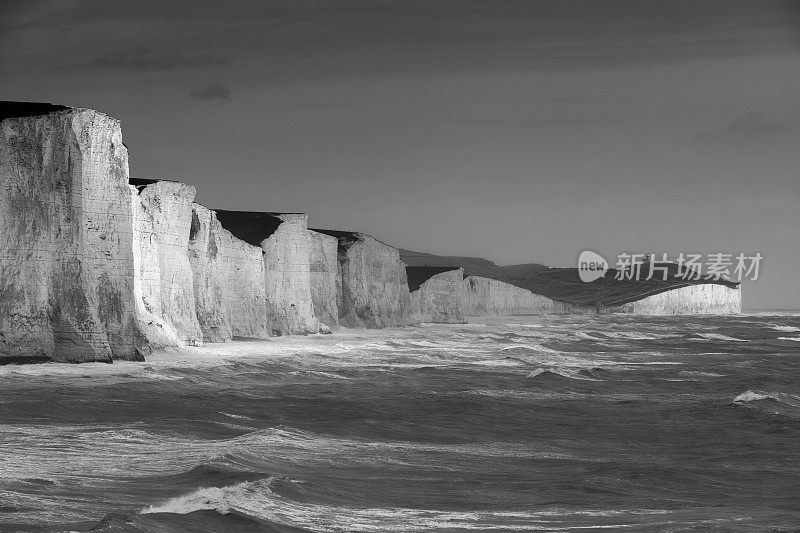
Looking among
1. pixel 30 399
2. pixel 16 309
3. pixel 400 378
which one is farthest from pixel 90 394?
pixel 400 378

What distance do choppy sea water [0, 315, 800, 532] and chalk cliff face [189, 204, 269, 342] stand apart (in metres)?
8.99

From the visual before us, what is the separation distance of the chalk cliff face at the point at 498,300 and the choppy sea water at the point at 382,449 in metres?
91.6

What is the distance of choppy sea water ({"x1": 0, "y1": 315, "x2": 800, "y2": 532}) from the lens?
13.7m

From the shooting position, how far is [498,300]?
13425cm

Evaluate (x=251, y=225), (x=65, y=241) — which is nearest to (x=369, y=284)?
(x=251, y=225)

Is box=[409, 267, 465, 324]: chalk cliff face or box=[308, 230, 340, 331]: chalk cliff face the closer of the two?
box=[308, 230, 340, 331]: chalk cliff face

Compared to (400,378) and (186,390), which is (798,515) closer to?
(186,390)

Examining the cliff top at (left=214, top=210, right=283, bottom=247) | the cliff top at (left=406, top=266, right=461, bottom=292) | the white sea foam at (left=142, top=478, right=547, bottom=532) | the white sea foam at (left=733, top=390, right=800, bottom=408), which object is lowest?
the white sea foam at (left=142, top=478, right=547, bottom=532)

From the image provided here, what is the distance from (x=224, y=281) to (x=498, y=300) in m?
89.0

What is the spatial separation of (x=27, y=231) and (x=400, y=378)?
34.6 feet

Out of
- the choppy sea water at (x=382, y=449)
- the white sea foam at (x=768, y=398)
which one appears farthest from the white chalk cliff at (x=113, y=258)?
the white sea foam at (x=768, y=398)

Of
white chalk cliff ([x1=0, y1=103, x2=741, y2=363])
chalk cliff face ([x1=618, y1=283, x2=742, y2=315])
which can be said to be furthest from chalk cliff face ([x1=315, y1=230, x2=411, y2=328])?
chalk cliff face ([x1=618, y1=283, x2=742, y2=315])

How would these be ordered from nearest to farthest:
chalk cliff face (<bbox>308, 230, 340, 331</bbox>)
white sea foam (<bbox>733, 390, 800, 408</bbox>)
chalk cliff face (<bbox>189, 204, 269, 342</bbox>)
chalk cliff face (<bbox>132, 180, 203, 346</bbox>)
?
white sea foam (<bbox>733, 390, 800, 408</bbox>)
chalk cliff face (<bbox>132, 180, 203, 346</bbox>)
chalk cliff face (<bbox>189, 204, 269, 342</bbox>)
chalk cliff face (<bbox>308, 230, 340, 331</bbox>)

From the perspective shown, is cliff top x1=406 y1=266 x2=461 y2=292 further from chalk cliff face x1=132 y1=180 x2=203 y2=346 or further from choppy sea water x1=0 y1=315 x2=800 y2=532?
choppy sea water x1=0 y1=315 x2=800 y2=532
